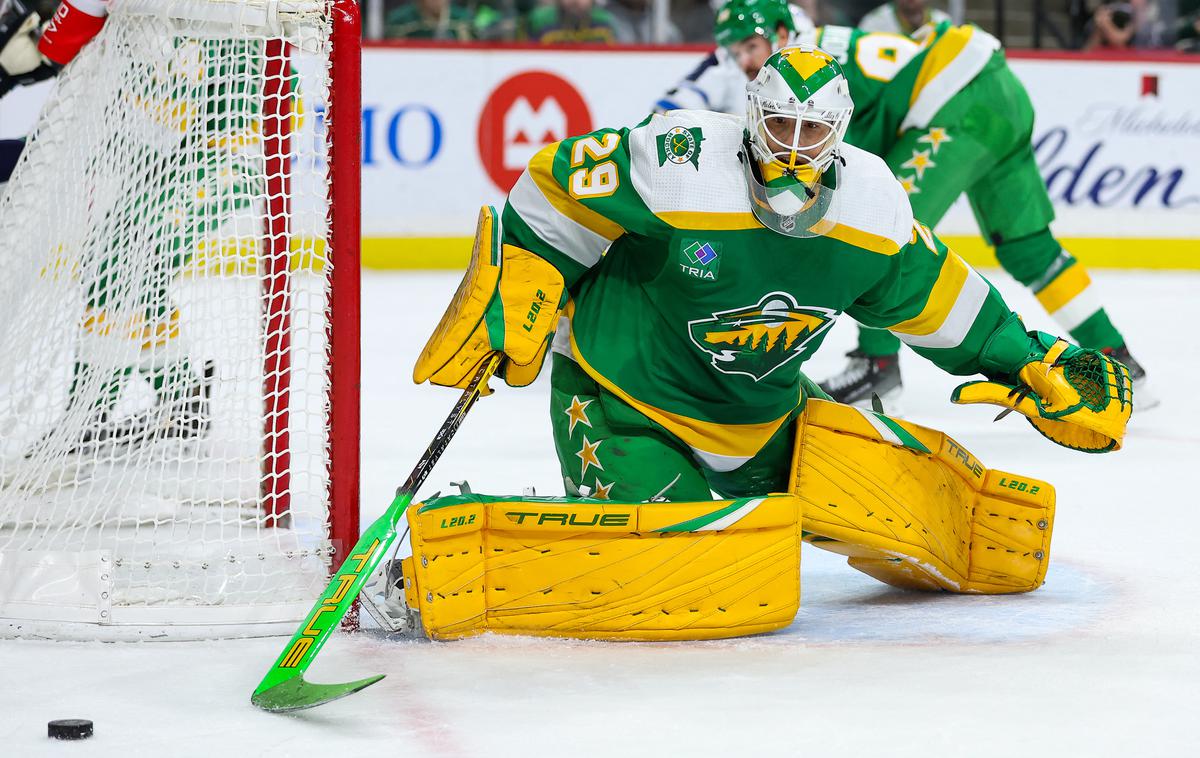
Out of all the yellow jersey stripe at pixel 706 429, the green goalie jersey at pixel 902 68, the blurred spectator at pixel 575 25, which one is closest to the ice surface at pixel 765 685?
the yellow jersey stripe at pixel 706 429

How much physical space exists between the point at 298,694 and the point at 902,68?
3042 millimetres

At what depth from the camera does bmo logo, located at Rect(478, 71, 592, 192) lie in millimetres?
7797

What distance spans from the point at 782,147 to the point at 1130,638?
0.91 metres

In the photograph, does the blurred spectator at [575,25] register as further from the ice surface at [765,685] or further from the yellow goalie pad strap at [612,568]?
the yellow goalie pad strap at [612,568]

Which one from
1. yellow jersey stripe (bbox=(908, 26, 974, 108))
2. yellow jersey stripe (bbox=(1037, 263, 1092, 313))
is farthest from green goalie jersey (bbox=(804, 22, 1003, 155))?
yellow jersey stripe (bbox=(1037, 263, 1092, 313))

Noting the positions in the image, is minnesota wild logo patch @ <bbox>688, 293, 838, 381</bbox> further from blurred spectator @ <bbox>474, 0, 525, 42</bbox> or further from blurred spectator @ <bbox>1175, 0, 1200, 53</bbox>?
blurred spectator @ <bbox>1175, 0, 1200, 53</bbox>

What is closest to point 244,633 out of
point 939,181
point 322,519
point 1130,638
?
point 322,519

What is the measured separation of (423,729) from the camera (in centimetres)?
211

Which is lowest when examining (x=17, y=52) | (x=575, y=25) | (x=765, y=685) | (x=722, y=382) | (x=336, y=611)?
(x=765, y=685)

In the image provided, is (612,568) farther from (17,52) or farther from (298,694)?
(17,52)

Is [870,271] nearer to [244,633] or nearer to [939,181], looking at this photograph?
[244,633]

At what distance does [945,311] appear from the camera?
109 inches

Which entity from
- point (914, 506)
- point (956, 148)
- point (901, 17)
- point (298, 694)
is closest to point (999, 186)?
point (956, 148)

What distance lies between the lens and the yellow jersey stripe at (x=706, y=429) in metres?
2.81
